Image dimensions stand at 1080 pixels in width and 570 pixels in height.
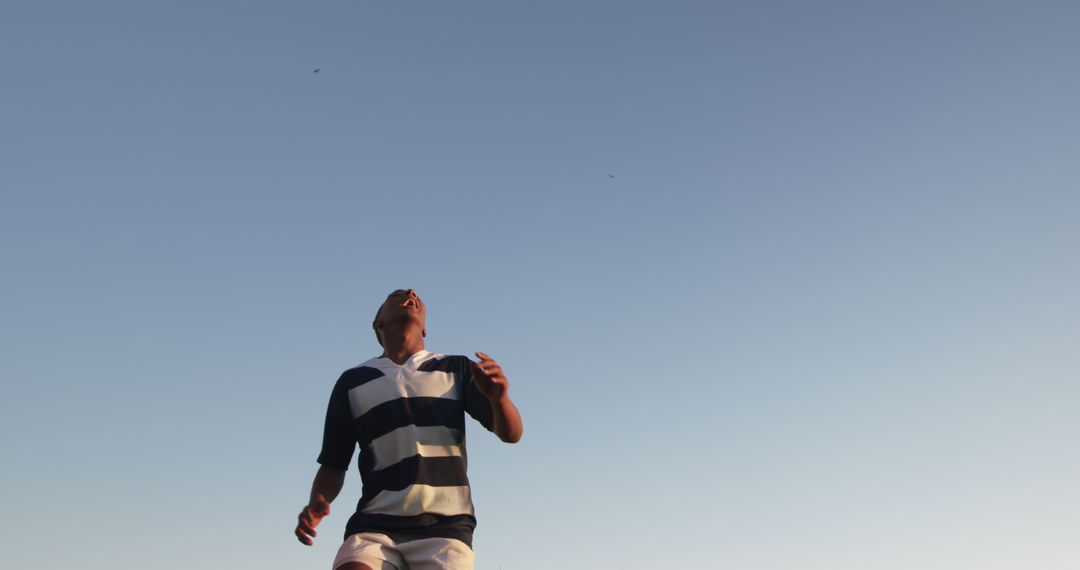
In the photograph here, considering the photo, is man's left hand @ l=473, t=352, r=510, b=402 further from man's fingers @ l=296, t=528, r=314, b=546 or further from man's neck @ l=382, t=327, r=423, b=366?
man's fingers @ l=296, t=528, r=314, b=546

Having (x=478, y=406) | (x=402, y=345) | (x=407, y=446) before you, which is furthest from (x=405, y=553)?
(x=402, y=345)

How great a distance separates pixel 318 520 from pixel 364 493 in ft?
1.05

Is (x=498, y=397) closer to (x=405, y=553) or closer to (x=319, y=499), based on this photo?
(x=405, y=553)

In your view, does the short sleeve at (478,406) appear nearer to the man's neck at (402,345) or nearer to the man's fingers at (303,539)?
the man's neck at (402,345)

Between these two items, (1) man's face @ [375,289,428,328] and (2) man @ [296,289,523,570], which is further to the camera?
(1) man's face @ [375,289,428,328]

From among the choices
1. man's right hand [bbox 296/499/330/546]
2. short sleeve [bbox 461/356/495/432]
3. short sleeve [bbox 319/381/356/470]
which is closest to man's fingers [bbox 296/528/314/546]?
man's right hand [bbox 296/499/330/546]

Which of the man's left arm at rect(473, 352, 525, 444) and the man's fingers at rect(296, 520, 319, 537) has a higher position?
the man's left arm at rect(473, 352, 525, 444)

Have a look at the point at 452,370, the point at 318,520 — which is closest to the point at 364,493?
the point at 318,520

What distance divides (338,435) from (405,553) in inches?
37.5

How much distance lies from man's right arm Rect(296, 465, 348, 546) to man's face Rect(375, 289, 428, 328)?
101cm

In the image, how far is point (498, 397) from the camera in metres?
5.64

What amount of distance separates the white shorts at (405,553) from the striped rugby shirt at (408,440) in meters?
0.05

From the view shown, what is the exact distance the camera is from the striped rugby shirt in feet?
18.5

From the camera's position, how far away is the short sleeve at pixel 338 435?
616cm
